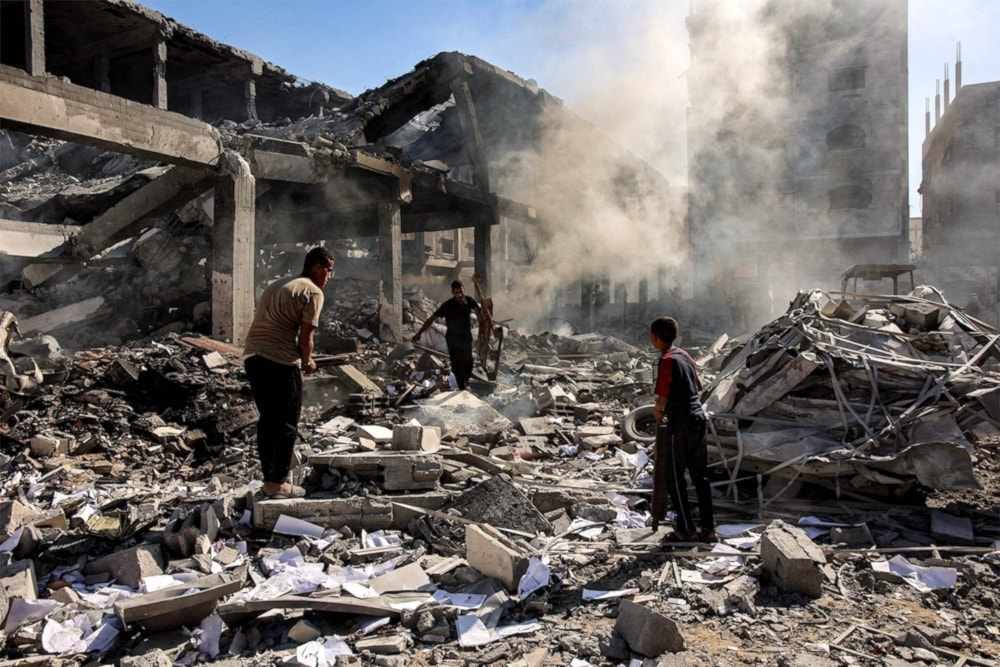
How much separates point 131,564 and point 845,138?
3009 cm

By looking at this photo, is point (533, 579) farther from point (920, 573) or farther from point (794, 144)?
point (794, 144)

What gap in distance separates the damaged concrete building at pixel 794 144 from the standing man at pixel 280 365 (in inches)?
907

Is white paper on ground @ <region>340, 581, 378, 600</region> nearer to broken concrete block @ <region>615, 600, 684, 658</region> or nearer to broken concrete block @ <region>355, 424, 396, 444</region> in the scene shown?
broken concrete block @ <region>615, 600, 684, 658</region>

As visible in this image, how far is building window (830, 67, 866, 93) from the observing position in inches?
1034

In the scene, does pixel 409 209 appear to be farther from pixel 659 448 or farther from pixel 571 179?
pixel 659 448

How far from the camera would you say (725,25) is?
85.8 feet

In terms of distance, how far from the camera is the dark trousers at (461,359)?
8.42m

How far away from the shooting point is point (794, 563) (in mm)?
3217

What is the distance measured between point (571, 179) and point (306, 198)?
8.88 metres

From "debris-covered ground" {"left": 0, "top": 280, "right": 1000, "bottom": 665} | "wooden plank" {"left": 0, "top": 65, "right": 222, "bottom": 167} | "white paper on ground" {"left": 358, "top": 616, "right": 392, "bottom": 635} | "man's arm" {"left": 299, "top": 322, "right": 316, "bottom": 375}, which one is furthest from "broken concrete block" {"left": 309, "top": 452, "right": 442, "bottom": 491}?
"wooden plank" {"left": 0, "top": 65, "right": 222, "bottom": 167}

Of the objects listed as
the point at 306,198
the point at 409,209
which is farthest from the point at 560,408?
the point at 409,209

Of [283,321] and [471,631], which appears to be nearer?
[471,631]

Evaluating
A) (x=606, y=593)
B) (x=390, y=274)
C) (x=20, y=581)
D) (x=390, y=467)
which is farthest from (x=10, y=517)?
(x=390, y=274)

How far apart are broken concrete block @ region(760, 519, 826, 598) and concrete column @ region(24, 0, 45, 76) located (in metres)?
19.1
